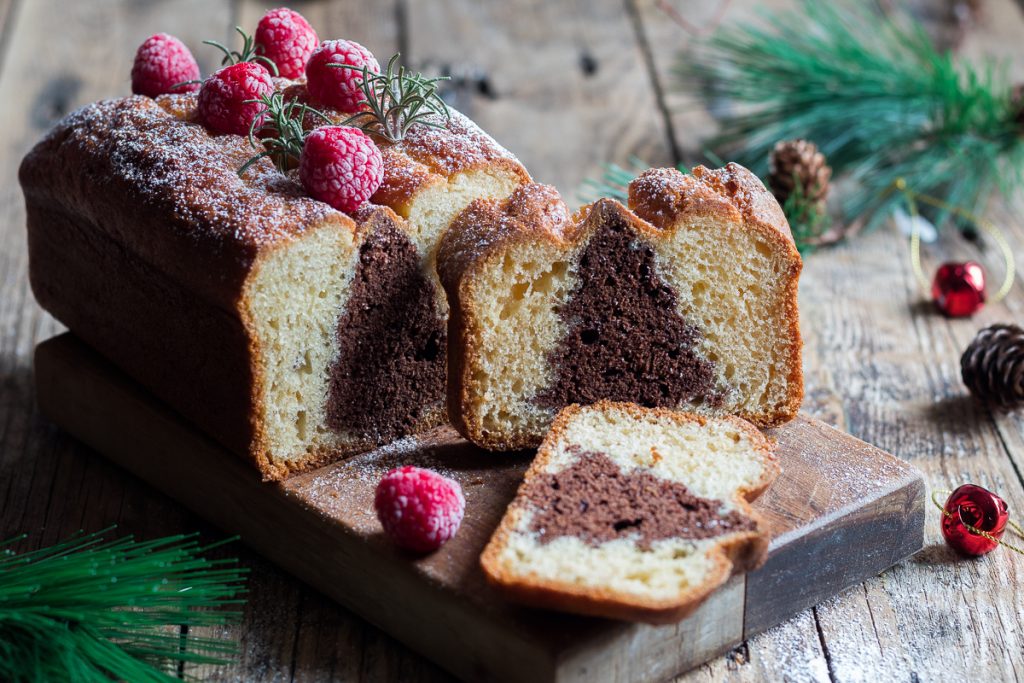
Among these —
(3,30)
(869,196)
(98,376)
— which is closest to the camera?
(98,376)

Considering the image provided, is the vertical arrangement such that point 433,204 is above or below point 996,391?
above

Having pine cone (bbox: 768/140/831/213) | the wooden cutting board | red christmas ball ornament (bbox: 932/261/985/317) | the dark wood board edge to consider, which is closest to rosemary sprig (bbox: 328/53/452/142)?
the wooden cutting board

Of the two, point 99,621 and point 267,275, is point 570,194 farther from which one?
point 99,621

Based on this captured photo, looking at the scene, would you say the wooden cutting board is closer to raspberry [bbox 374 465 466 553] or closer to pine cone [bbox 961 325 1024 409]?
raspberry [bbox 374 465 466 553]

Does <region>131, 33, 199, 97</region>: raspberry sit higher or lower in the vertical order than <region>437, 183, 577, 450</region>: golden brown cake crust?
higher

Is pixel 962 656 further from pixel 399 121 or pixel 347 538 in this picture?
pixel 399 121

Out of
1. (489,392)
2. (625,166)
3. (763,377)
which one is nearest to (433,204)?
(489,392)
